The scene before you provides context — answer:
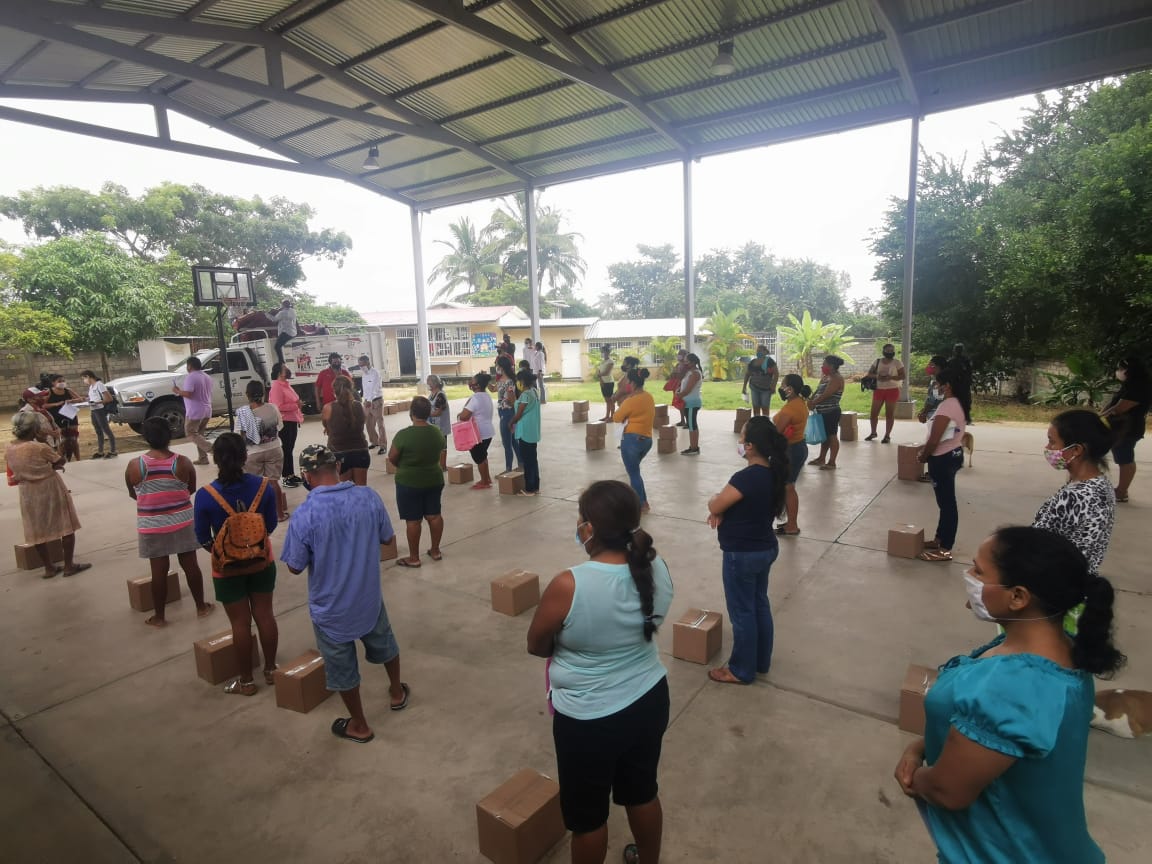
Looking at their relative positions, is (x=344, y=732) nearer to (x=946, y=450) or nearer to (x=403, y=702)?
(x=403, y=702)

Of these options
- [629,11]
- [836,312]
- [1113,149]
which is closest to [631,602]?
[629,11]

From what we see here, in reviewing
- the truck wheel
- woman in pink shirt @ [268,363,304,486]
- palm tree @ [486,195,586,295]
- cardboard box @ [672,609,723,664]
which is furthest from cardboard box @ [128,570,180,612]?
palm tree @ [486,195,586,295]

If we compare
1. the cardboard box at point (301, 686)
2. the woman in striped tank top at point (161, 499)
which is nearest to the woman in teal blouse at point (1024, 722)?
the cardboard box at point (301, 686)

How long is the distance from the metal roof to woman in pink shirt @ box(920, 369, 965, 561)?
6.61 meters

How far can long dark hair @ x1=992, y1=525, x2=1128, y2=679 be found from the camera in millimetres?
1292

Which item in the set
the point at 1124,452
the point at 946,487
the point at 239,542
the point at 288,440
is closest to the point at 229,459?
the point at 239,542

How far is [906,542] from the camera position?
529 cm

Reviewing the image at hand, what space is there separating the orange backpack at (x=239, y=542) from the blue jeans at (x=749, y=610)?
258cm

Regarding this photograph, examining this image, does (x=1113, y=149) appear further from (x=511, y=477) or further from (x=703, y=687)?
(x=703, y=687)

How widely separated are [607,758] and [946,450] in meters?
4.07

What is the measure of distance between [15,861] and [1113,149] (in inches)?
701

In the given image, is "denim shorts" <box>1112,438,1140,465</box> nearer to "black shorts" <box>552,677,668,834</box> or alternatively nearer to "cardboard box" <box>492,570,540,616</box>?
"cardboard box" <box>492,570,540,616</box>

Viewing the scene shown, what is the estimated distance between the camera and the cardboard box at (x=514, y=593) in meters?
4.54

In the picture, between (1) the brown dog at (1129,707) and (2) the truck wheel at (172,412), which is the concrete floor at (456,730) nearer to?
(1) the brown dog at (1129,707)
